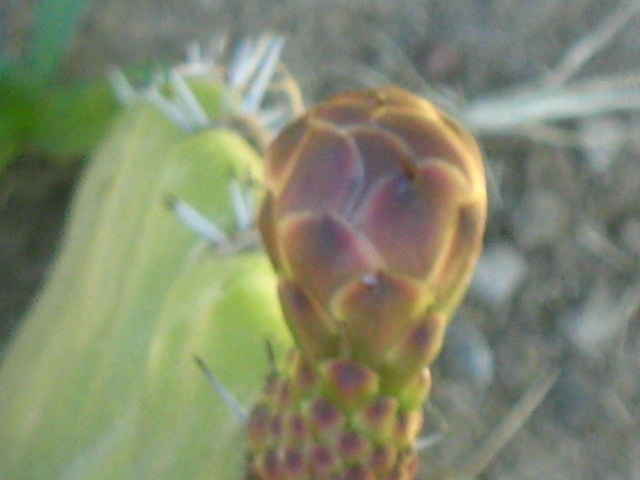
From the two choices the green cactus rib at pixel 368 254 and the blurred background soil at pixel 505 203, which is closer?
the green cactus rib at pixel 368 254

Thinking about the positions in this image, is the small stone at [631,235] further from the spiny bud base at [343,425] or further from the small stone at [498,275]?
the spiny bud base at [343,425]

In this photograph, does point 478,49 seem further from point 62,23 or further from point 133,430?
point 133,430

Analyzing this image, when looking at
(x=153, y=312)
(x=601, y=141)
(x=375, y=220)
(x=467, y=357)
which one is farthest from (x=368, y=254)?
(x=601, y=141)

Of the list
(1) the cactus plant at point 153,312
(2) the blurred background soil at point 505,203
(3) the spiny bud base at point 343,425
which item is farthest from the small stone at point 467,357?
(3) the spiny bud base at point 343,425

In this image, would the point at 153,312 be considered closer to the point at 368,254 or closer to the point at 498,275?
the point at 368,254

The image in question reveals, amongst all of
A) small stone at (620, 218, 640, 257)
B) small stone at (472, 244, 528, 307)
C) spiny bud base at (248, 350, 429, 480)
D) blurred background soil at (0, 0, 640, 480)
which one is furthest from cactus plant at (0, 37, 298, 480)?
small stone at (620, 218, 640, 257)

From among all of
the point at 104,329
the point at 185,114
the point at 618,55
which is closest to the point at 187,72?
the point at 185,114
